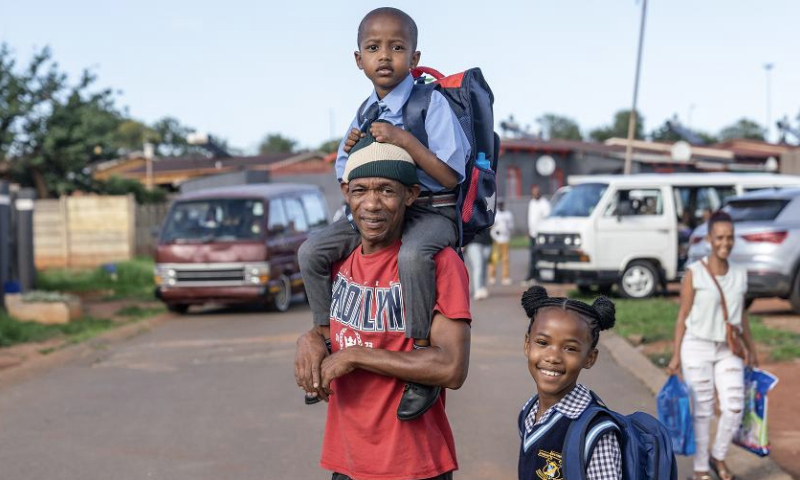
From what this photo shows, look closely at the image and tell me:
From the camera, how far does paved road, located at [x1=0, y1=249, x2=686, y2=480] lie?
252 inches

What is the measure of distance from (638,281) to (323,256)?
44.3 feet

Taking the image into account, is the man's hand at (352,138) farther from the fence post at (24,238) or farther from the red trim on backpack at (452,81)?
the fence post at (24,238)

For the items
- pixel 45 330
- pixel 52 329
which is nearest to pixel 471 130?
pixel 45 330

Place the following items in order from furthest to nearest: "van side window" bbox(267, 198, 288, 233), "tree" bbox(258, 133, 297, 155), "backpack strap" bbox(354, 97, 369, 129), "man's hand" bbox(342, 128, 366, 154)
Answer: "tree" bbox(258, 133, 297, 155) < "van side window" bbox(267, 198, 288, 233) < "backpack strap" bbox(354, 97, 369, 129) < "man's hand" bbox(342, 128, 366, 154)

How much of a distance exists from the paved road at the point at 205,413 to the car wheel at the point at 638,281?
14.6 feet

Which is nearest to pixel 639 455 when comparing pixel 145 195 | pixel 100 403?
pixel 100 403

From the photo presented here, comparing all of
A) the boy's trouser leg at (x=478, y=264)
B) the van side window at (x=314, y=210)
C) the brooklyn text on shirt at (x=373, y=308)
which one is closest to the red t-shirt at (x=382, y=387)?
the brooklyn text on shirt at (x=373, y=308)

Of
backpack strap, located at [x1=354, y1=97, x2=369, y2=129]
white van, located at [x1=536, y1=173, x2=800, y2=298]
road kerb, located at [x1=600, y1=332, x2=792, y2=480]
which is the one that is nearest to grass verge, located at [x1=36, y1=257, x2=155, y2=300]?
white van, located at [x1=536, y1=173, x2=800, y2=298]

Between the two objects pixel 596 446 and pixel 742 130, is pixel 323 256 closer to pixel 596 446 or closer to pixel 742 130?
pixel 596 446

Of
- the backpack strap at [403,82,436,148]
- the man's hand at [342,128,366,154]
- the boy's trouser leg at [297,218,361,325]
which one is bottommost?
the boy's trouser leg at [297,218,361,325]

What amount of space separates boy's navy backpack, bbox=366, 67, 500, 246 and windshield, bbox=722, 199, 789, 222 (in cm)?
1136

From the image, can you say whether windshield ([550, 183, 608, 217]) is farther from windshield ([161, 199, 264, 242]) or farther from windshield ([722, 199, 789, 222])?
windshield ([161, 199, 264, 242])

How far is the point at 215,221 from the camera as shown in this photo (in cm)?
1592

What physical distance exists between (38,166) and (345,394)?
28314mm
